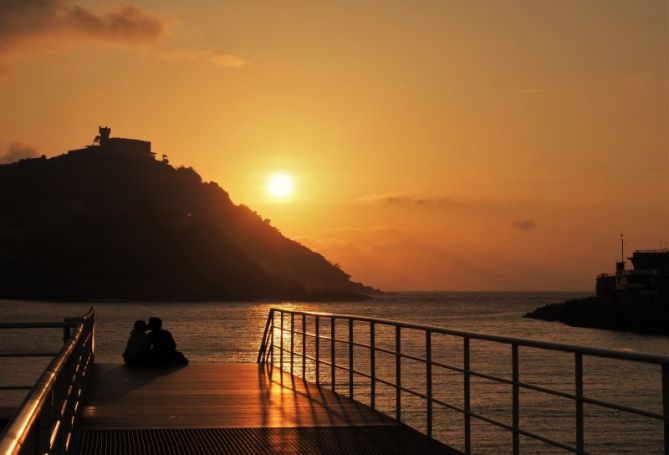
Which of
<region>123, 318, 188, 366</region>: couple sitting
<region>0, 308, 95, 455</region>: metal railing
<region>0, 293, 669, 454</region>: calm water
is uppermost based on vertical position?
<region>0, 308, 95, 455</region>: metal railing

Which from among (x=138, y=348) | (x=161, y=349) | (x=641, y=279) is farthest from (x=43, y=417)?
(x=641, y=279)

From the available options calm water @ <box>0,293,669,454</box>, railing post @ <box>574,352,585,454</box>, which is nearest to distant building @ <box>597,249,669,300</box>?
calm water @ <box>0,293,669,454</box>

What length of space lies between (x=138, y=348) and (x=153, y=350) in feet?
→ 1.25

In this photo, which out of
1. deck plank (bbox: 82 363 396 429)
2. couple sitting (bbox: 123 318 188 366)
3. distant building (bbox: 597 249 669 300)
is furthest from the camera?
distant building (bbox: 597 249 669 300)

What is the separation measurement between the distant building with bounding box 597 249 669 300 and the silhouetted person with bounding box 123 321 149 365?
120 m

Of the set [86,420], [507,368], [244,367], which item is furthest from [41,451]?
[507,368]

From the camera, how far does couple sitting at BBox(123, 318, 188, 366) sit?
18.6 meters

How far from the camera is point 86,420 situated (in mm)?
10258

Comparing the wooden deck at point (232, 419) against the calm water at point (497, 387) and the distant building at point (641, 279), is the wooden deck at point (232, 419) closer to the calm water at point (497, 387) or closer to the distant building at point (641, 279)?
the calm water at point (497, 387)

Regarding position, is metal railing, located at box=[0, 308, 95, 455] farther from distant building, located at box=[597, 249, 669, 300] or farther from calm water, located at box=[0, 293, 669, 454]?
distant building, located at box=[597, 249, 669, 300]

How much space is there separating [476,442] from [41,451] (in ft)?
88.8

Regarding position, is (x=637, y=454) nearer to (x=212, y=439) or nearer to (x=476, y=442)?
(x=476, y=442)

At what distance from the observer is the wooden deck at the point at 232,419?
8719mm

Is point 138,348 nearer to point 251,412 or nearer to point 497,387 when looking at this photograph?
point 251,412
